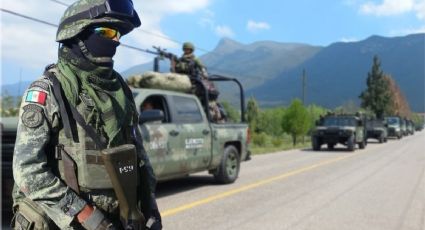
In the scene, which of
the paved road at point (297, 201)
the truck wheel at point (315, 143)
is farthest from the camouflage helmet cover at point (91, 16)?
the truck wheel at point (315, 143)

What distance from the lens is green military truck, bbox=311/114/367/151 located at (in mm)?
23344

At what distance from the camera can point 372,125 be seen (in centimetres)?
3438

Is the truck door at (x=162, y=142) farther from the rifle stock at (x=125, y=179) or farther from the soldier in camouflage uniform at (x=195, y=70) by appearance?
the rifle stock at (x=125, y=179)

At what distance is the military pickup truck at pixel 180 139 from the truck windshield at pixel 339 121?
14728mm

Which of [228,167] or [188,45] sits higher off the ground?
[188,45]

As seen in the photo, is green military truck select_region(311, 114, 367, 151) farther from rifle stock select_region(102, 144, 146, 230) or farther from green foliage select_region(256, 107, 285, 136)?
green foliage select_region(256, 107, 285, 136)

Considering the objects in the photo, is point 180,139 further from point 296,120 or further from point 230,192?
point 296,120

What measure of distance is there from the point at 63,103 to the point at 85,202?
42 centimetres

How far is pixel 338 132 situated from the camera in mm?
23438

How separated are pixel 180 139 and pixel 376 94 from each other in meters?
83.4

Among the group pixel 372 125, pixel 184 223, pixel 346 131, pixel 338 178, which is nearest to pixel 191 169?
pixel 184 223

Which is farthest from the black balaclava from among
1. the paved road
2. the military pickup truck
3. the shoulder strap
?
the paved road

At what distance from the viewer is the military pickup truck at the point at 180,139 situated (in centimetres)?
648

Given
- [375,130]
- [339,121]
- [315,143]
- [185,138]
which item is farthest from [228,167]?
[375,130]
